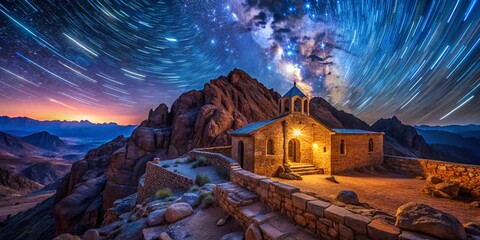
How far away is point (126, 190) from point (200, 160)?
1752 cm

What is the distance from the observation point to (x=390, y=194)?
455 inches

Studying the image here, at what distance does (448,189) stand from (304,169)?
29.0 feet

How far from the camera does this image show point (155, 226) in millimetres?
5949

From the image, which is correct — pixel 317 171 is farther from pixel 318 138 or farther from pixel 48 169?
pixel 48 169

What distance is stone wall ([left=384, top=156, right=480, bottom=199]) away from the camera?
1123 cm

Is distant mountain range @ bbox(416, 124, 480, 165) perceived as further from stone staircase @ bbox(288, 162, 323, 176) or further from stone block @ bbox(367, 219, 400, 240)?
stone block @ bbox(367, 219, 400, 240)

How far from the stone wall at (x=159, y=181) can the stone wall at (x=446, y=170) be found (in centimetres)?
1721

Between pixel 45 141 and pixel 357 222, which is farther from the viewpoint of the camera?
pixel 45 141

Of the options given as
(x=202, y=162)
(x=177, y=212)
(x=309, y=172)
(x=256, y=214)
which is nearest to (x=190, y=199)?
(x=177, y=212)

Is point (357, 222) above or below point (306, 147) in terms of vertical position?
below

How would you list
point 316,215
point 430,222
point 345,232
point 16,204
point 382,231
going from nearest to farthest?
point 430,222 < point 382,231 < point 345,232 < point 316,215 < point 16,204

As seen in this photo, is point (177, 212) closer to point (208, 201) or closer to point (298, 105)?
point (208, 201)

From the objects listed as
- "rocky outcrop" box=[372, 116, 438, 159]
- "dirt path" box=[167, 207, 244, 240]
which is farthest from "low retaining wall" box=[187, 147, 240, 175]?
"rocky outcrop" box=[372, 116, 438, 159]

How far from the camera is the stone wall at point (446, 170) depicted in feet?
36.9
